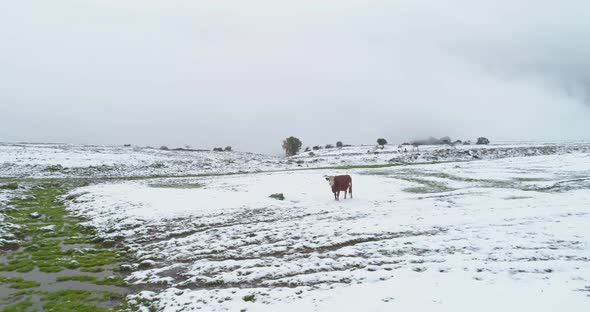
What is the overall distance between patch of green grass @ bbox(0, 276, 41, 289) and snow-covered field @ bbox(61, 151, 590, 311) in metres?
3.12

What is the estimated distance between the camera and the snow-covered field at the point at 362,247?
9594 millimetres

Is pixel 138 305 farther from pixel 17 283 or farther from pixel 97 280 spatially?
pixel 17 283

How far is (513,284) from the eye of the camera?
9.77 meters

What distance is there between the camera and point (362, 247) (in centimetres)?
1393

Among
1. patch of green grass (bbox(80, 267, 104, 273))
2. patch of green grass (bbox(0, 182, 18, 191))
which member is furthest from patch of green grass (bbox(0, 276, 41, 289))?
patch of green grass (bbox(0, 182, 18, 191))

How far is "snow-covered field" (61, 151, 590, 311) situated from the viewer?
9.59 metres

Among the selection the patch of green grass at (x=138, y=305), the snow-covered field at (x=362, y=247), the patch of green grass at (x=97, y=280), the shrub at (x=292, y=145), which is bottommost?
the patch of green grass at (x=138, y=305)

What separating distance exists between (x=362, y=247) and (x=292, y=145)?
98950 mm

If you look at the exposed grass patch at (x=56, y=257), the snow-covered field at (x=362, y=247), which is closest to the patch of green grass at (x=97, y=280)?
the exposed grass patch at (x=56, y=257)

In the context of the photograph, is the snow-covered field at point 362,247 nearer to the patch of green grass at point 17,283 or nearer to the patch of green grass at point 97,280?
the patch of green grass at point 97,280

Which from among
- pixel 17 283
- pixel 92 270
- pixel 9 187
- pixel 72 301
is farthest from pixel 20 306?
pixel 9 187

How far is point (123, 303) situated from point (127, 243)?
22.2 ft

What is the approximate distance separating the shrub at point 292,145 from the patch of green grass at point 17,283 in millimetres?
101071

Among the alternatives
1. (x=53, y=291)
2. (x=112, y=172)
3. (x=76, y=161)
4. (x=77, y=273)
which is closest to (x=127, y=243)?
(x=77, y=273)
